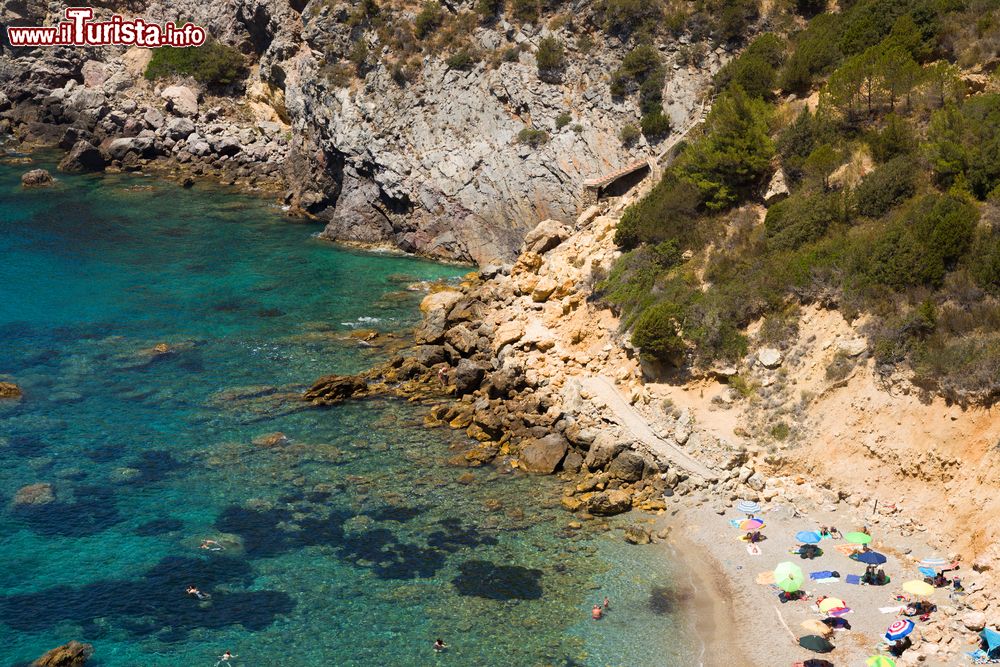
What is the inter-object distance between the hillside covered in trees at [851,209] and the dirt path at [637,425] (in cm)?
270

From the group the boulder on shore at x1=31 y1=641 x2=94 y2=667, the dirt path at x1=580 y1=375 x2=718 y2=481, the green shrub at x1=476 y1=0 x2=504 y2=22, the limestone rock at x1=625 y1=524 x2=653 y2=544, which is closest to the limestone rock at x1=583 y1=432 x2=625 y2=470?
the dirt path at x1=580 y1=375 x2=718 y2=481

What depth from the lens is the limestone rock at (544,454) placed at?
38000mm

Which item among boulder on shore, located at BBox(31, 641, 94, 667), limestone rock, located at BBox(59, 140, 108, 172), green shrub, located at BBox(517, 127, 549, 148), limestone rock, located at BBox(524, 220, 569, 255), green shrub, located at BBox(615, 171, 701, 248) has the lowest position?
boulder on shore, located at BBox(31, 641, 94, 667)

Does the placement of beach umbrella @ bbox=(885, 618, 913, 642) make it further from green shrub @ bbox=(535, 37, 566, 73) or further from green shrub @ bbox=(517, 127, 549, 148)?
green shrub @ bbox=(535, 37, 566, 73)

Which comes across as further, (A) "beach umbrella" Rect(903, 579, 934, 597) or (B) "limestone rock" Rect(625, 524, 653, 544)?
(B) "limestone rock" Rect(625, 524, 653, 544)

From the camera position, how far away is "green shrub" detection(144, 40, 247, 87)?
9925 centimetres

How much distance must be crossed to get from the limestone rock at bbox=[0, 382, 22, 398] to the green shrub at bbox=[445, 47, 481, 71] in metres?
40.8

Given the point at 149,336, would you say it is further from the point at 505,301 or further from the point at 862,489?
the point at 862,489

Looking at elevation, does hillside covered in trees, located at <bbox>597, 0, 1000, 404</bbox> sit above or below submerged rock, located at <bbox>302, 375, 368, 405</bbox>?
above

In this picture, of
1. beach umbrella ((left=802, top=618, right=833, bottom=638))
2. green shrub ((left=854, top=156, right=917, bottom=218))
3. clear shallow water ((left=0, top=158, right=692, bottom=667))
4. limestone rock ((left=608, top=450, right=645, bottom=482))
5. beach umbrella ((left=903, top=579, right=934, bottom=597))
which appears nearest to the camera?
beach umbrella ((left=802, top=618, right=833, bottom=638))

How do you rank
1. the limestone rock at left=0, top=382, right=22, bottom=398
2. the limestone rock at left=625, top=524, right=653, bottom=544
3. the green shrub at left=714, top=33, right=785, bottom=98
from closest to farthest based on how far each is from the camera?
1. the limestone rock at left=625, top=524, right=653, bottom=544
2. the limestone rock at left=0, top=382, right=22, bottom=398
3. the green shrub at left=714, top=33, right=785, bottom=98

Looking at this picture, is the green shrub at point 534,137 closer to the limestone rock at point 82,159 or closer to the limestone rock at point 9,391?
the limestone rock at point 9,391

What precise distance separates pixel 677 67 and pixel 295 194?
36.8m

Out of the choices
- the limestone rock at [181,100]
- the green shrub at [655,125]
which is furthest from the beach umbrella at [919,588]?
the limestone rock at [181,100]
